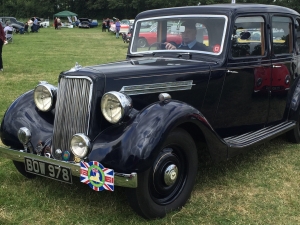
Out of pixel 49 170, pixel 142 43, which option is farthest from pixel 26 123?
pixel 142 43

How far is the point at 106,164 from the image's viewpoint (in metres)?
2.92

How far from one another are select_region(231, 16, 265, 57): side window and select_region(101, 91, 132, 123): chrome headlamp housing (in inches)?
63.8

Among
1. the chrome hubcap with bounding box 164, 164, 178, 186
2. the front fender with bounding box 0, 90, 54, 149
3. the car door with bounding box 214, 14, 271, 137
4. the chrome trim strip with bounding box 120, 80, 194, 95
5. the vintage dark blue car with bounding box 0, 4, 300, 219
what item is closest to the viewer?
the vintage dark blue car with bounding box 0, 4, 300, 219

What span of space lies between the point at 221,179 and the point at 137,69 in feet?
5.05

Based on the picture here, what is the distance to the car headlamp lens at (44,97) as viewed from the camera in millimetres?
3639

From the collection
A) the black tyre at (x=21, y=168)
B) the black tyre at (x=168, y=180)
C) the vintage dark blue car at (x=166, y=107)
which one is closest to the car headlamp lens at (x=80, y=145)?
the vintage dark blue car at (x=166, y=107)

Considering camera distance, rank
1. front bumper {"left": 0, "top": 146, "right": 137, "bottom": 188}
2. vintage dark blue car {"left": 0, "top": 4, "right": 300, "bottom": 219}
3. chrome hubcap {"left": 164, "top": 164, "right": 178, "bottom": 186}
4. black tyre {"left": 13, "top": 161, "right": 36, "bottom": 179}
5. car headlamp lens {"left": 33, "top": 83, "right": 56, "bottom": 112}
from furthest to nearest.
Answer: black tyre {"left": 13, "top": 161, "right": 36, "bottom": 179}, car headlamp lens {"left": 33, "top": 83, "right": 56, "bottom": 112}, chrome hubcap {"left": 164, "top": 164, "right": 178, "bottom": 186}, vintage dark blue car {"left": 0, "top": 4, "right": 300, "bottom": 219}, front bumper {"left": 0, "top": 146, "right": 137, "bottom": 188}

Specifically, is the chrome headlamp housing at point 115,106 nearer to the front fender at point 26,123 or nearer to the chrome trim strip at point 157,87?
the chrome trim strip at point 157,87

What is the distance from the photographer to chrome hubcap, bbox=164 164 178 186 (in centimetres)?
312

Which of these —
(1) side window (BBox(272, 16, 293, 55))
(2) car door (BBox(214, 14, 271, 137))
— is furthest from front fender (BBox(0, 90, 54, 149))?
(1) side window (BBox(272, 16, 293, 55))

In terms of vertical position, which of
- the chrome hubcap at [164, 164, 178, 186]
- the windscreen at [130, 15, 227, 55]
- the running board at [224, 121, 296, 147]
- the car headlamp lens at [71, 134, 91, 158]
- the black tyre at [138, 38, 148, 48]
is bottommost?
the running board at [224, 121, 296, 147]

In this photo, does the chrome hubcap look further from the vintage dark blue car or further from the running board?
the running board

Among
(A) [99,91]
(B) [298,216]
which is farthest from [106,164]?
(B) [298,216]

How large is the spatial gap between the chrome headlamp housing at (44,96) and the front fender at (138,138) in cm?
84
